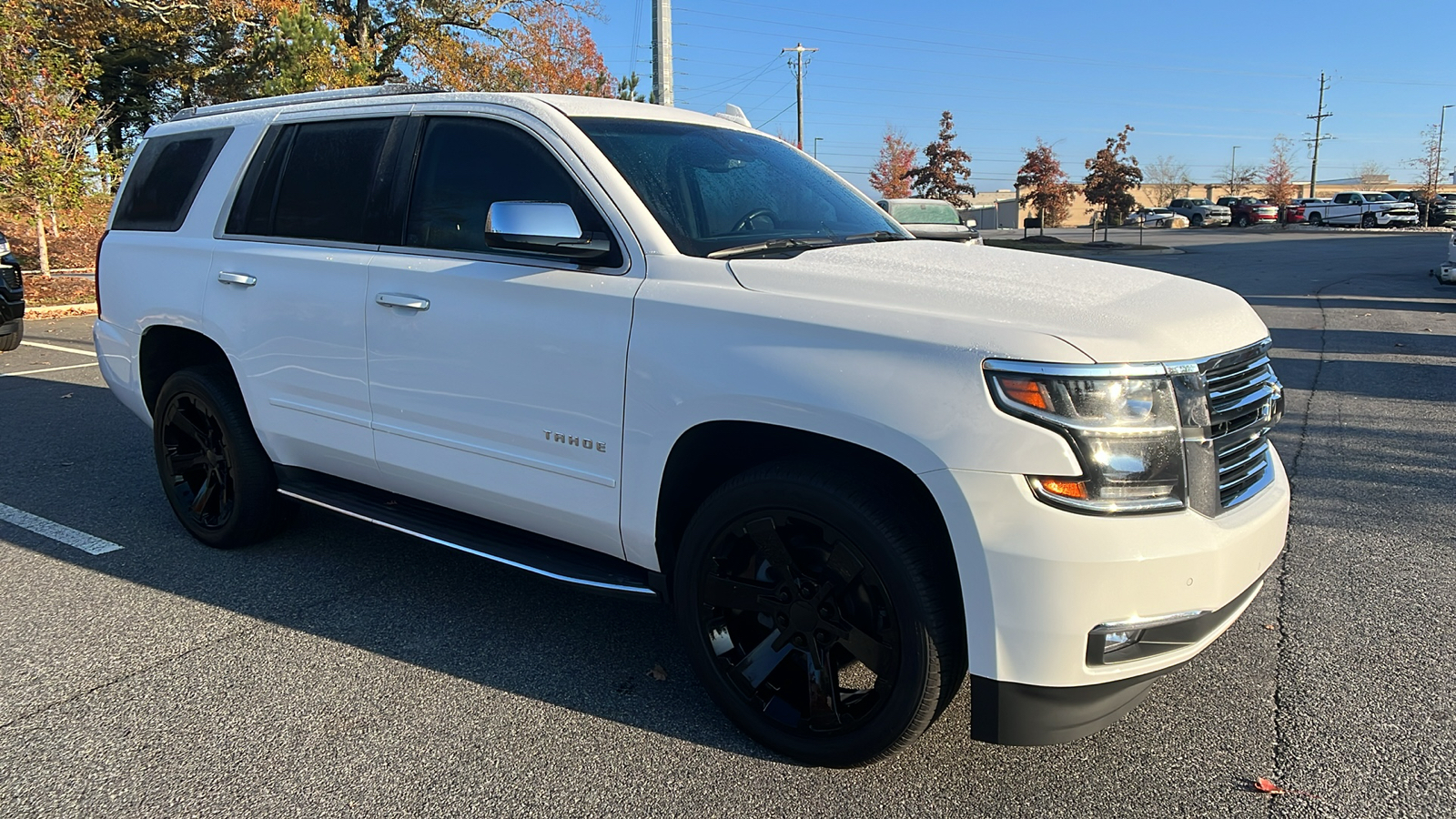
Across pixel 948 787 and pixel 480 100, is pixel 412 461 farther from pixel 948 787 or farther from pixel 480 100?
pixel 948 787

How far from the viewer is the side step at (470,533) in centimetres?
311

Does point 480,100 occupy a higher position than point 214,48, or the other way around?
point 214,48

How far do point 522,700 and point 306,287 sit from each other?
6.05 ft

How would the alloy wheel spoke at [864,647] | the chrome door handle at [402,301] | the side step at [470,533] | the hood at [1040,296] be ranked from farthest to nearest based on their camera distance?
1. the chrome door handle at [402,301]
2. the side step at [470,533]
3. the alloy wheel spoke at [864,647]
4. the hood at [1040,296]

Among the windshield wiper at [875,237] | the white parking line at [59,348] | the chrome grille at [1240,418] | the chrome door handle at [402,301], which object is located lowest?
the white parking line at [59,348]

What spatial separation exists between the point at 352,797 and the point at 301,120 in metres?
2.82

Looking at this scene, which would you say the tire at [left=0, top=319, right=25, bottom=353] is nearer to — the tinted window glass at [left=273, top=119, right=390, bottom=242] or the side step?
the tinted window glass at [left=273, top=119, right=390, bottom=242]

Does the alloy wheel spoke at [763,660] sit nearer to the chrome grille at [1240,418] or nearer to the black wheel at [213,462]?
the chrome grille at [1240,418]

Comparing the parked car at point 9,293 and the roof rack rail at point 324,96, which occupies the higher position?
the roof rack rail at point 324,96

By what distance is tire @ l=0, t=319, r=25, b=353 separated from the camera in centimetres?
1012

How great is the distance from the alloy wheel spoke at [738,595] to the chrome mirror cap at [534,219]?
45.5 inches

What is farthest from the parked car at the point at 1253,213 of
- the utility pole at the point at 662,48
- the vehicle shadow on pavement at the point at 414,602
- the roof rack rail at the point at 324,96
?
the vehicle shadow on pavement at the point at 414,602

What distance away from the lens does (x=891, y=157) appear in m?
56.6

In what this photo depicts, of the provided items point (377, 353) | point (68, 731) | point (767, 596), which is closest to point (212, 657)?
point (68, 731)
